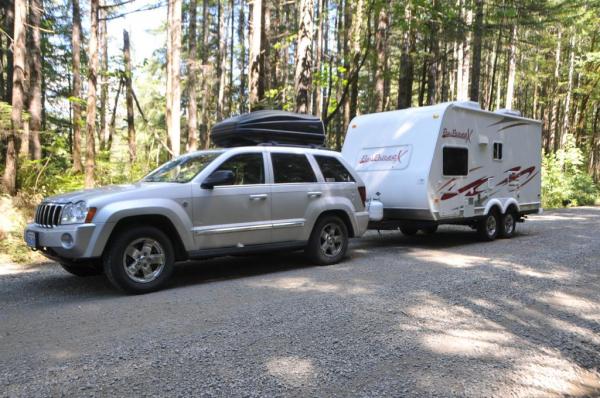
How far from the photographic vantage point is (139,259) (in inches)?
238

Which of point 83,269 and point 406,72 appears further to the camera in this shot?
point 406,72

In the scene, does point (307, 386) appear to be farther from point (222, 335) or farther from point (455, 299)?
point (455, 299)

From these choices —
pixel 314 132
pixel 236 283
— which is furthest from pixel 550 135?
pixel 236 283

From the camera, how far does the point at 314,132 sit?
9031 mm

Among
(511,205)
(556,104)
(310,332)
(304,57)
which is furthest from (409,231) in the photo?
(556,104)

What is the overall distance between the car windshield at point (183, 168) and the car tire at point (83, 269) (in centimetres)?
151

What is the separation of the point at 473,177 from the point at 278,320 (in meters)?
7.36

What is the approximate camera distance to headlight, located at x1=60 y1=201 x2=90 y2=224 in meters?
5.72

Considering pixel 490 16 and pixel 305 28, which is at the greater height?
pixel 490 16

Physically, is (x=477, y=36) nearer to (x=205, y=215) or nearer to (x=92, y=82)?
(x=92, y=82)

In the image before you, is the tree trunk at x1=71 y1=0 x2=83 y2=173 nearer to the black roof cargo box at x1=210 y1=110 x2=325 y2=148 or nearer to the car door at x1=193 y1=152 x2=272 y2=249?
the black roof cargo box at x1=210 y1=110 x2=325 y2=148

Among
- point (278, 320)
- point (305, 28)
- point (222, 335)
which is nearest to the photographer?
point (222, 335)

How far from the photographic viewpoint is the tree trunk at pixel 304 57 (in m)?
13.5

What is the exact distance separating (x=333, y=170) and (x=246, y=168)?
1847 millimetres
